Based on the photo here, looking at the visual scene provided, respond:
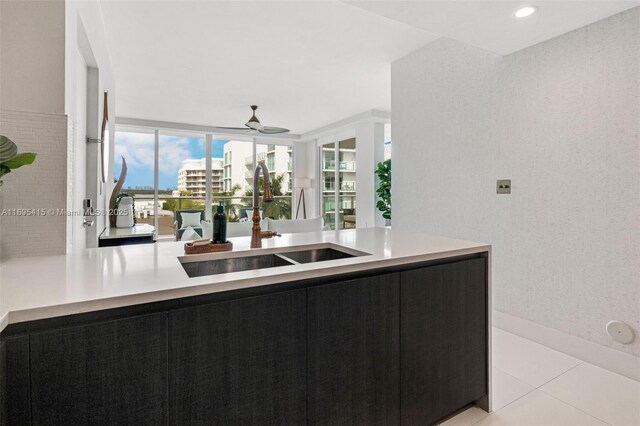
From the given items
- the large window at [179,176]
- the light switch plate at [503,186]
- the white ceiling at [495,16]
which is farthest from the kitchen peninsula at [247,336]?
the large window at [179,176]

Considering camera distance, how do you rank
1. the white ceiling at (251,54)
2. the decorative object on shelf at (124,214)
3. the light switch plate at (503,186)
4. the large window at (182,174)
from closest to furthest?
the light switch plate at (503,186)
the white ceiling at (251,54)
the decorative object on shelf at (124,214)
the large window at (182,174)

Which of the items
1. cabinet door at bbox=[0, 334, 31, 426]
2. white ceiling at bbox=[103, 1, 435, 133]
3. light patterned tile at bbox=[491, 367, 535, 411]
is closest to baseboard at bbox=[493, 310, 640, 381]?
light patterned tile at bbox=[491, 367, 535, 411]

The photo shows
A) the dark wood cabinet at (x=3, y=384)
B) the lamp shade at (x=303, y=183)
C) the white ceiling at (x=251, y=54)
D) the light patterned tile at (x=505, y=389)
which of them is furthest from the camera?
the lamp shade at (x=303, y=183)

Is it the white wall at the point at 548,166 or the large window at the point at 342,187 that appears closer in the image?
the white wall at the point at 548,166

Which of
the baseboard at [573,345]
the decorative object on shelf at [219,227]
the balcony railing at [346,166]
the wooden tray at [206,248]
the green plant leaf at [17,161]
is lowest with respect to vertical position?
the baseboard at [573,345]

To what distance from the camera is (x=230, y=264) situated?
1.48 meters

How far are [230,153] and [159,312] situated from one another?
286 inches

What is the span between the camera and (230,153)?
25.5 feet

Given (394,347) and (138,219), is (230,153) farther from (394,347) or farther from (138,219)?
(394,347)

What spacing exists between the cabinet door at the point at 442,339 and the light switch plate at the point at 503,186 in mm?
1324

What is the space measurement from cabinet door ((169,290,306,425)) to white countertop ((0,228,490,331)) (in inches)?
2.8

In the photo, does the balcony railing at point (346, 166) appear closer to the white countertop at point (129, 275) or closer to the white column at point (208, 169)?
the white column at point (208, 169)

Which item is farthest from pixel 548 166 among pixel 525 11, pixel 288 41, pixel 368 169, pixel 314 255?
pixel 368 169

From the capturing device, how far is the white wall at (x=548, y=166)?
6.56ft
